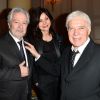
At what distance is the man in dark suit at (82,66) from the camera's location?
2.79m

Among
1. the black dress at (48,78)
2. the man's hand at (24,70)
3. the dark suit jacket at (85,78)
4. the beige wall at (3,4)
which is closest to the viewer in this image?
the dark suit jacket at (85,78)

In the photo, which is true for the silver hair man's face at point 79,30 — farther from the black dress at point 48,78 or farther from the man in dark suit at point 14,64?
the black dress at point 48,78

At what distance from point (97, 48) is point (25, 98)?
3.99 ft

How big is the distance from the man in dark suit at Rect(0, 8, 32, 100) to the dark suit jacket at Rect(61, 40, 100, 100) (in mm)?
698

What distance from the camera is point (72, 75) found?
9.43 ft

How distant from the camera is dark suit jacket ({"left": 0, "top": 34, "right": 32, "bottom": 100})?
3406 millimetres

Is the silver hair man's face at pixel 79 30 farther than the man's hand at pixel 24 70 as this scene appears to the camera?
No

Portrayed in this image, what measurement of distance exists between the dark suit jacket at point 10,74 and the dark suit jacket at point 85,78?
73cm

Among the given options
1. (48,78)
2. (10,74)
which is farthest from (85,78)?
(48,78)

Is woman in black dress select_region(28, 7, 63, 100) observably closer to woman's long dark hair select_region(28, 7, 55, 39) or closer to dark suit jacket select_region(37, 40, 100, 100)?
woman's long dark hair select_region(28, 7, 55, 39)

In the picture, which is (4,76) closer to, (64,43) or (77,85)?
(77,85)

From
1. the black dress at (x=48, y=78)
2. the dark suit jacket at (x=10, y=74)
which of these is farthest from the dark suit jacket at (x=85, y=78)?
the black dress at (x=48, y=78)

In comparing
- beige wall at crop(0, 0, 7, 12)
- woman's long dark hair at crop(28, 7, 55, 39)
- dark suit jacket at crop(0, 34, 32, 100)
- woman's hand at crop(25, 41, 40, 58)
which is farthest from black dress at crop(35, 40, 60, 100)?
beige wall at crop(0, 0, 7, 12)

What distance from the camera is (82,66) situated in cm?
285
